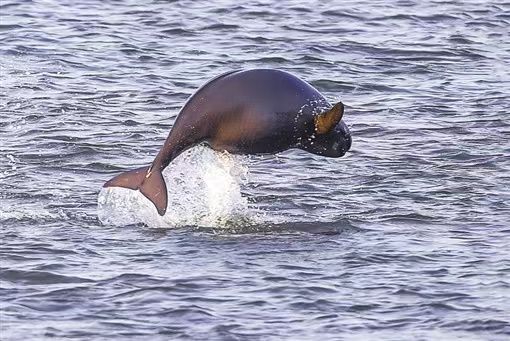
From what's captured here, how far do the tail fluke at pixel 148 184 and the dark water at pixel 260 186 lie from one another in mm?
401

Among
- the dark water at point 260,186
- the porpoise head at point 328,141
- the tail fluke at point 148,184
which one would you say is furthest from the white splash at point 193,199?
the porpoise head at point 328,141

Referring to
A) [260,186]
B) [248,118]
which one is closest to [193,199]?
[260,186]

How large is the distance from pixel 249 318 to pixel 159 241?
195cm

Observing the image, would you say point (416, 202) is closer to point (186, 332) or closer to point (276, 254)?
point (276, 254)

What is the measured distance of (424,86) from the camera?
1827 cm

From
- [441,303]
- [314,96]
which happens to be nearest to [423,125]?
[314,96]

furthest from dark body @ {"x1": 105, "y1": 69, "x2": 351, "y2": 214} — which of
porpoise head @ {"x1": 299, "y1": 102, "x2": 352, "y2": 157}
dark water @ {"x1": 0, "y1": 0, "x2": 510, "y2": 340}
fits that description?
dark water @ {"x1": 0, "y1": 0, "x2": 510, "y2": 340}

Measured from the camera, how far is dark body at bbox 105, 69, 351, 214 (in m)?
11.3

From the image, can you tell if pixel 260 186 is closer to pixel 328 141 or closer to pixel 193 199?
pixel 193 199

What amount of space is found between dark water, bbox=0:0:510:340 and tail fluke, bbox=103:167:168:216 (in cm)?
40

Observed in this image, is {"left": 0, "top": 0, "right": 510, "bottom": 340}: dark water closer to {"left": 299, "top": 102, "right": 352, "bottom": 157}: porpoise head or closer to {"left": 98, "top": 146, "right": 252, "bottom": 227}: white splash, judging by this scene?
{"left": 98, "top": 146, "right": 252, "bottom": 227}: white splash

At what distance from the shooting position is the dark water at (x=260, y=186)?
32.8 ft

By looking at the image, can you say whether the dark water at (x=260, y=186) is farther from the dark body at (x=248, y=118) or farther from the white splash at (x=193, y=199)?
the dark body at (x=248, y=118)

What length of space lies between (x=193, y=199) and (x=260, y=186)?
126 centimetres
